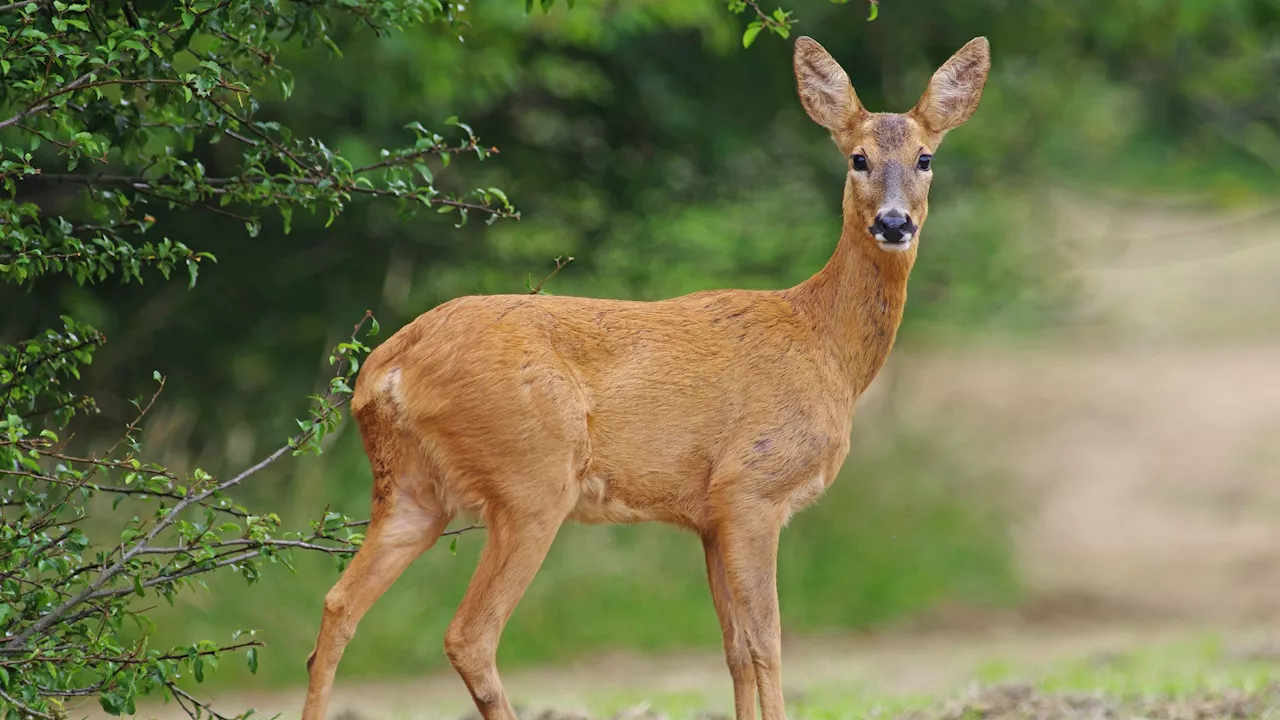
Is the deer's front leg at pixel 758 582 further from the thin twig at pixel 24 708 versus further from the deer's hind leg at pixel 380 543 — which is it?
the thin twig at pixel 24 708

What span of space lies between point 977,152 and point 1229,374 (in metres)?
8.36

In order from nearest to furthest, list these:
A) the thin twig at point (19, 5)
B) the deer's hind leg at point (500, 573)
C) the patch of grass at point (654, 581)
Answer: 1. the thin twig at point (19, 5)
2. the deer's hind leg at point (500, 573)
3. the patch of grass at point (654, 581)

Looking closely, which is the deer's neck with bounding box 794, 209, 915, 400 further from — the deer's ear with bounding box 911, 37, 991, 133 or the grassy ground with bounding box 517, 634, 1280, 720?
the grassy ground with bounding box 517, 634, 1280, 720

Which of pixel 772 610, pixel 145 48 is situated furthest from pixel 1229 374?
pixel 145 48

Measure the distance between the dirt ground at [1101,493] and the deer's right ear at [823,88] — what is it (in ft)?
7.98

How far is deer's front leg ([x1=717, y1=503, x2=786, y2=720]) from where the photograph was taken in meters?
5.71

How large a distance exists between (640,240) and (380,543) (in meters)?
7.68

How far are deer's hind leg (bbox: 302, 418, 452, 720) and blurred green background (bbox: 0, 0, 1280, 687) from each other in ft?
16.5

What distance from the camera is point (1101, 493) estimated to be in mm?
16234

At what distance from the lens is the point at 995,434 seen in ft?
53.7

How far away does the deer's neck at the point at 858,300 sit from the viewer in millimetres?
6152

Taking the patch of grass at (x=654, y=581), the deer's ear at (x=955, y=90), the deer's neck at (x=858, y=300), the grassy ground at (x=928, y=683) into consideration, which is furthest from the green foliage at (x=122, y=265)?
the patch of grass at (x=654, y=581)

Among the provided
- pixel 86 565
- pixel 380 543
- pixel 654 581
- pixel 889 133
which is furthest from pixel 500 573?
pixel 654 581

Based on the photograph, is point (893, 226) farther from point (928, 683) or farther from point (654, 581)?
point (654, 581)
